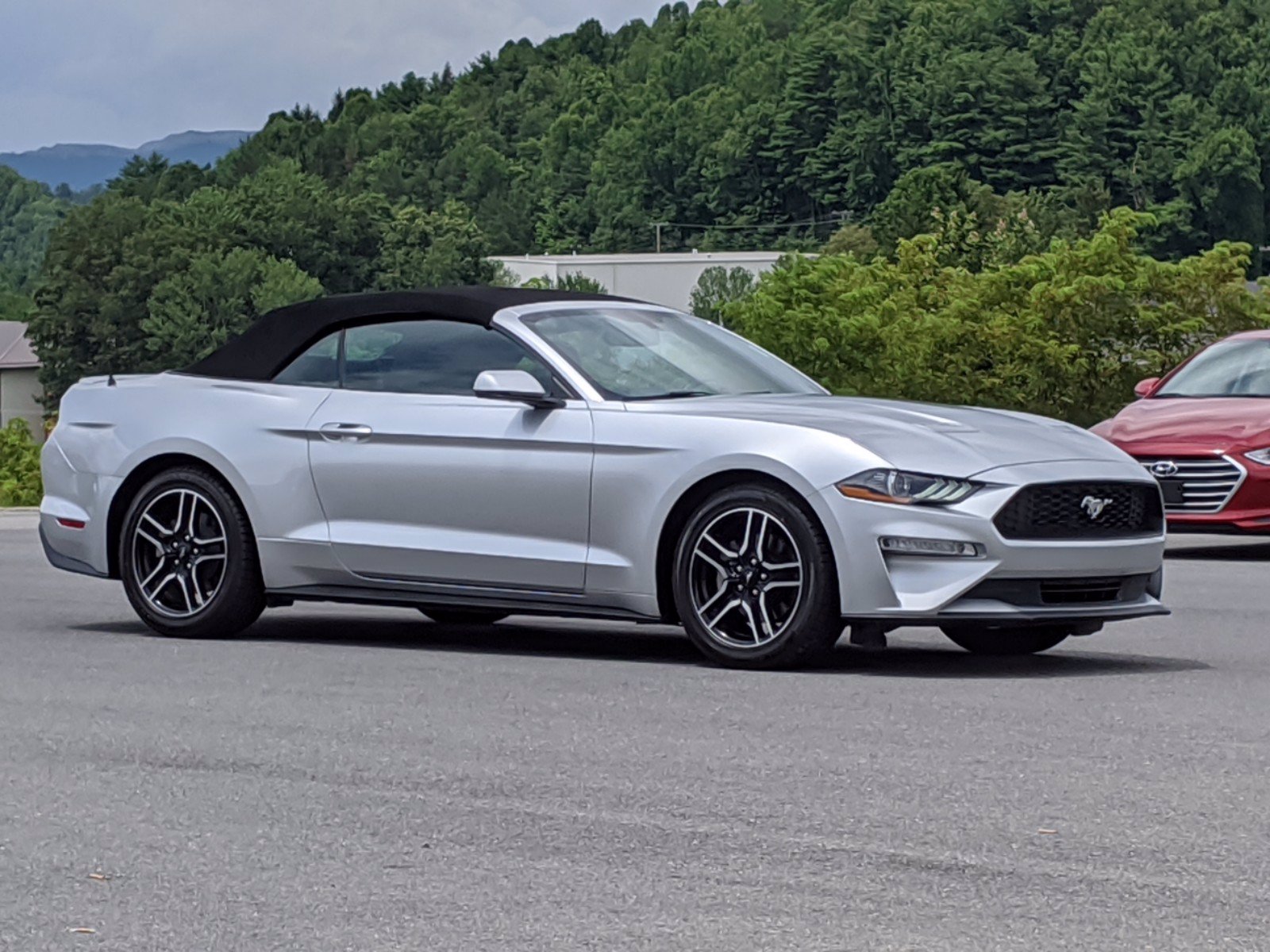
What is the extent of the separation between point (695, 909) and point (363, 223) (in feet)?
428

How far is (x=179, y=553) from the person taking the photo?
10.3 m

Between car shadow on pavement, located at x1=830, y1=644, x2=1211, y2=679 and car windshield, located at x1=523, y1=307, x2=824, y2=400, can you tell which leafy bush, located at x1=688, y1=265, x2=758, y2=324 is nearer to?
car windshield, located at x1=523, y1=307, x2=824, y2=400

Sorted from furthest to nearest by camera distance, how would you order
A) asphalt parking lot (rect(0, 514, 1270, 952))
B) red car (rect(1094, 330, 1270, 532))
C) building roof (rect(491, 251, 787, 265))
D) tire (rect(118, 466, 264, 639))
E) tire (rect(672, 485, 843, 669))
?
building roof (rect(491, 251, 787, 265)) < red car (rect(1094, 330, 1270, 532)) < tire (rect(118, 466, 264, 639)) < tire (rect(672, 485, 843, 669)) < asphalt parking lot (rect(0, 514, 1270, 952))

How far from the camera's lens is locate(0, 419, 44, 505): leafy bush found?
255ft

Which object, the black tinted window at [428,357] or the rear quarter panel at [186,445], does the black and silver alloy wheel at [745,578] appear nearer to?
the black tinted window at [428,357]

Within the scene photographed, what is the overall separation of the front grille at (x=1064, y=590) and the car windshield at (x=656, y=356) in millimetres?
1525

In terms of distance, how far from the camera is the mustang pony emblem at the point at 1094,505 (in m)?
8.80

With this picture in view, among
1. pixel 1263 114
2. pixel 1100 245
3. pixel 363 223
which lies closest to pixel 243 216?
pixel 363 223

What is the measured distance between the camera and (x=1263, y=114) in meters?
168

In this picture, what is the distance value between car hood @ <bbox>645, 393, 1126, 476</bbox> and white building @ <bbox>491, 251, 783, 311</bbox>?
166679 millimetres

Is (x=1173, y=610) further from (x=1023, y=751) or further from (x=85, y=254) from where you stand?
(x=85, y=254)

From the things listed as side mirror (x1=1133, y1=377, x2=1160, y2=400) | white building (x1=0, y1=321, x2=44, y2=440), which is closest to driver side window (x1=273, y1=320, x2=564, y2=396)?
side mirror (x1=1133, y1=377, x2=1160, y2=400)

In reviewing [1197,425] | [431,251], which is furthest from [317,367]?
[431,251]

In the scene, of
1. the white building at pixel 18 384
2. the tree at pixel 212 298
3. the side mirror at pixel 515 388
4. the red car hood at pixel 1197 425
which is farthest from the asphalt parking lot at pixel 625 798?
the white building at pixel 18 384
